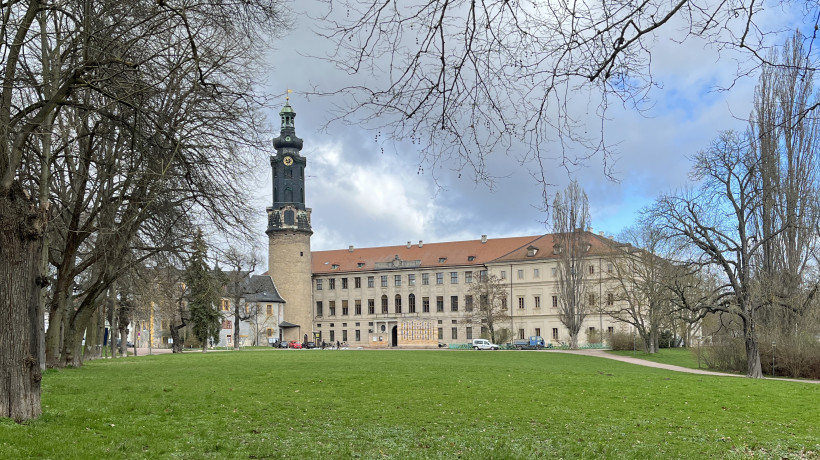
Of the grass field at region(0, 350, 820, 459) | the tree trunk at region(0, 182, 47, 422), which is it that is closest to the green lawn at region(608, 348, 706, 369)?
the grass field at region(0, 350, 820, 459)

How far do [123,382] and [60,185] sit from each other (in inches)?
233

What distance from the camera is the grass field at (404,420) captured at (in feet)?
29.3

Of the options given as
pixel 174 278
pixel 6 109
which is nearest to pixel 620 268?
pixel 174 278

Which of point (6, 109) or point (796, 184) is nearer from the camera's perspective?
point (6, 109)

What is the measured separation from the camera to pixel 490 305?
3113 inches

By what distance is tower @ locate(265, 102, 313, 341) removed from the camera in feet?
299

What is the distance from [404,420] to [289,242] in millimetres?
80454

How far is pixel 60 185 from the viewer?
66.4ft

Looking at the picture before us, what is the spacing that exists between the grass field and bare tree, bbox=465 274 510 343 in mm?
57565

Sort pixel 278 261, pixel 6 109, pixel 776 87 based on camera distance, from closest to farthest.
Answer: pixel 6 109 < pixel 776 87 < pixel 278 261

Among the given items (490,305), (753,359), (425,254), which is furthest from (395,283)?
(753,359)

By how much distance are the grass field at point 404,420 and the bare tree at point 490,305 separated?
57.6m

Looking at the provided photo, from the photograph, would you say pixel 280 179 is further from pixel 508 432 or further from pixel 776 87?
pixel 508 432

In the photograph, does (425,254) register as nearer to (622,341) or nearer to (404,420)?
(622,341)
